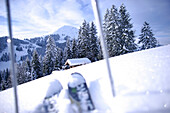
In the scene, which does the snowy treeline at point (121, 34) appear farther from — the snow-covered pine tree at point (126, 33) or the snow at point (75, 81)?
the snow at point (75, 81)

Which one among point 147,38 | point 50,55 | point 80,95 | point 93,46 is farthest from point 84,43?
point 80,95

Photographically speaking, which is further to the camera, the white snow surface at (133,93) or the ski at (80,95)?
the ski at (80,95)

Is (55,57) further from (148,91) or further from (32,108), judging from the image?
(148,91)

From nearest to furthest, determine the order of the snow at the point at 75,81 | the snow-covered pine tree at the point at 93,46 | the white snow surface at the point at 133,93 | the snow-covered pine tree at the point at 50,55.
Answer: the white snow surface at the point at 133,93
the snow at the point at 75,81
the snow-covered pine tree at the point at 93,46
the snow-covered pine tree at the point at 50,55

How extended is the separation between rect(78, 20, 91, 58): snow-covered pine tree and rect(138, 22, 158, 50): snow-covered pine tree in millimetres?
9643

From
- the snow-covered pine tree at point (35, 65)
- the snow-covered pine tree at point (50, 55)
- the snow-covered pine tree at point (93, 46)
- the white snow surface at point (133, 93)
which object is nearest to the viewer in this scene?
the white snow surface at point (133, 93)

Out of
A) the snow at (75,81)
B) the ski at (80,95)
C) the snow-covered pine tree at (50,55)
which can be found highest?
the snow-covered pine tree at (50,55)

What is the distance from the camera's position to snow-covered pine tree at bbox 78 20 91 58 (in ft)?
64.7

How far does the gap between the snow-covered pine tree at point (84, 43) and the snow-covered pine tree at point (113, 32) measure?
4320 millimetres

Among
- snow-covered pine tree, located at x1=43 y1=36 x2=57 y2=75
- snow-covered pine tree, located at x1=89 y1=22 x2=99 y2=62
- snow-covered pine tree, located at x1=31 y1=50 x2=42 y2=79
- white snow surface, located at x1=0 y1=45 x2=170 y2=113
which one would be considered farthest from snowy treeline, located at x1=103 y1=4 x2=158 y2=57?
snow-covered pine tree, located at x1=31 y1=50 x2=42 y2=79

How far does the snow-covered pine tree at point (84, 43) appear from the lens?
Answer: 19719 millimetres

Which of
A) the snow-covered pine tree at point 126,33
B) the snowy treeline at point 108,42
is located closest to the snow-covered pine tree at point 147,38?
the snowy treeline at point 108,42

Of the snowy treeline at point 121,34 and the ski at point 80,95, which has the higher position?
the snowy treeline at point 121,34

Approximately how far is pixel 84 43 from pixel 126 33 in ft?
26.0
